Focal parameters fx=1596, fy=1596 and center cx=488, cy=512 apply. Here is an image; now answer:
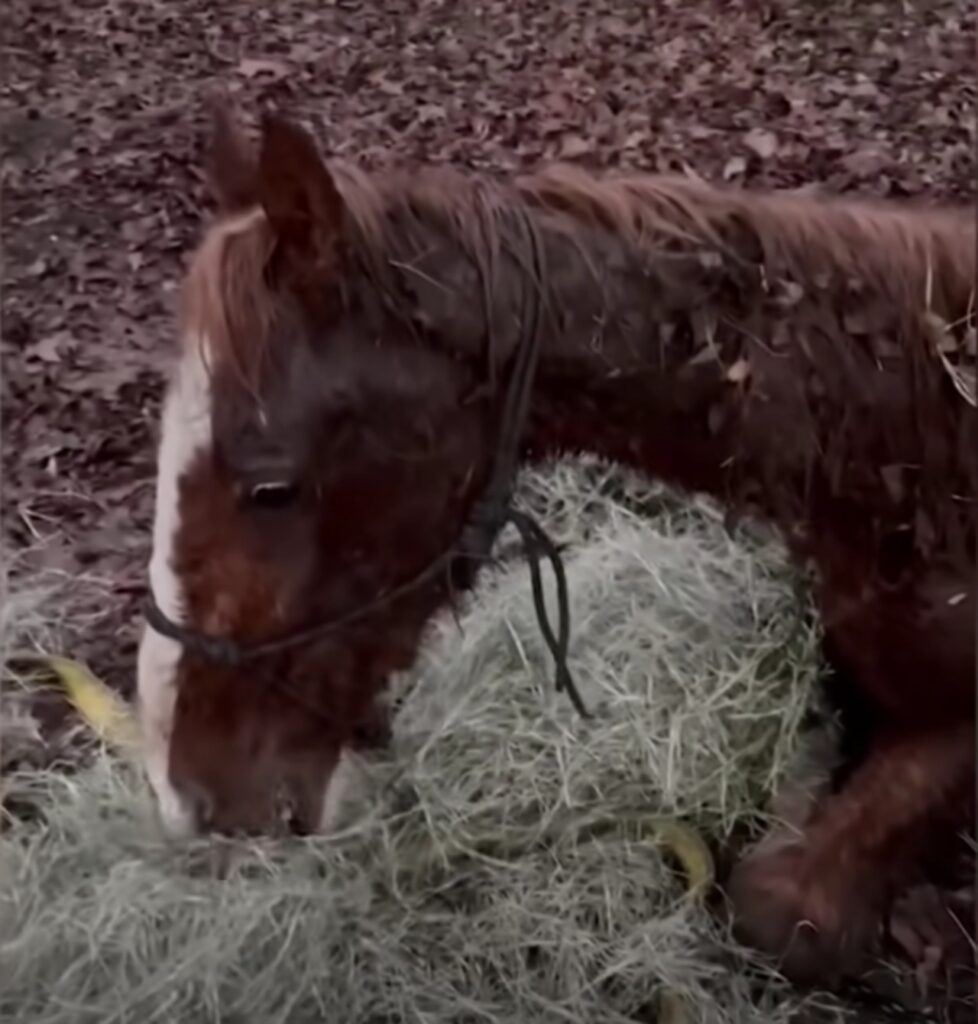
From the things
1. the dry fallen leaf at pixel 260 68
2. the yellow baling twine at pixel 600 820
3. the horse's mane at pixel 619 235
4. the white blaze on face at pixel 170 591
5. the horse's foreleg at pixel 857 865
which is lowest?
the yellow baling twine at pixel 600 820

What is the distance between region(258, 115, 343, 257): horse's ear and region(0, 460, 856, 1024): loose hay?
51 cm

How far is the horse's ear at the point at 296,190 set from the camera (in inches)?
45.3

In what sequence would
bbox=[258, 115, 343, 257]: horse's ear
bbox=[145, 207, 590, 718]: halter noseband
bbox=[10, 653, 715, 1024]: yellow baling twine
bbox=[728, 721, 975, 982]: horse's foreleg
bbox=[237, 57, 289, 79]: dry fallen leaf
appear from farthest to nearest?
bbox=[237, 57, 289, 79]: dry fallen leaf, bbox=[10, 653, 715, 1024]: yellow baling twine, bbox=[728, 721, 975, 982]: horse's foreleg, bbox=[145, 207, 590, 718]: halter noseband, bbox=[258, 115, 343, 257]: horse's ear

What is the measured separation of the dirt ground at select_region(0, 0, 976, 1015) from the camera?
Answer: 5.62 feet

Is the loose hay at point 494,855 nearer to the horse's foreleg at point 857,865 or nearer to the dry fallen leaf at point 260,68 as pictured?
the horse's foreleg at point 857,865

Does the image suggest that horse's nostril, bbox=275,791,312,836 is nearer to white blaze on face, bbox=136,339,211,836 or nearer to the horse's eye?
white blaze on face, bbox=136,339,211,836

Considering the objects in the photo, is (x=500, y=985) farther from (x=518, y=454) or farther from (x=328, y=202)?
(x=328, y=202)

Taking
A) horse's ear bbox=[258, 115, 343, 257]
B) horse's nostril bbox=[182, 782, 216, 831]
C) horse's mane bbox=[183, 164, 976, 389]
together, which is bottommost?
A: horse's nostril bbox=[182, 782, 216, 831]

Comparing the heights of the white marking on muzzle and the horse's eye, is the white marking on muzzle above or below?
below

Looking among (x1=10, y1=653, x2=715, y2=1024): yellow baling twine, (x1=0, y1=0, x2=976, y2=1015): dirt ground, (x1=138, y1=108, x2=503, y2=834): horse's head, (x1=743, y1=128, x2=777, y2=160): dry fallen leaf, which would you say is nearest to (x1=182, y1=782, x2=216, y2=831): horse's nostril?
(x1=138, y1=108, x2=503, y2=834): horse's head

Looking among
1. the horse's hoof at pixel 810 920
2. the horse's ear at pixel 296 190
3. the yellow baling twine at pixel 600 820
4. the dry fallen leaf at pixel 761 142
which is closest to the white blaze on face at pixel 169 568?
the horse's ear at pixel 296 190

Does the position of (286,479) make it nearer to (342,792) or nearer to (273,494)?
(273,494)

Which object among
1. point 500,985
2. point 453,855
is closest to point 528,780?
point 453,855

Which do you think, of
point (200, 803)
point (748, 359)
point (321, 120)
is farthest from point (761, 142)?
point (200, 803)
